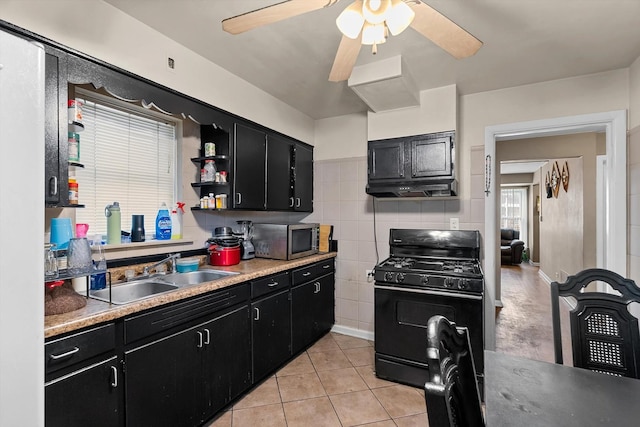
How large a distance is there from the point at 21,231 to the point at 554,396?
1.75 m

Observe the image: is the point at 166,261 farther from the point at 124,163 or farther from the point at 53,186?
the point at 53,186

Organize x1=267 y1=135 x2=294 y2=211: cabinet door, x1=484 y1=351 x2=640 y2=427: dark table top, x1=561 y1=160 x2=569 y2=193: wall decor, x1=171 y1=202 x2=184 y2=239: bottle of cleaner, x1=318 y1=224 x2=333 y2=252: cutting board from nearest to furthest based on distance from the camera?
x1=484 y1=351 x2=640 y2=427: dark table top, x1=171 y1=202 x2=184 y2=239: bottle of cleaner, x1=267 y1=135 x2=294 y2=211: cabinet door, x1=318 y1=224 x2=333 y2=252: cutting board, x1=561 y1=160 x2=569 y2=193: wall decor

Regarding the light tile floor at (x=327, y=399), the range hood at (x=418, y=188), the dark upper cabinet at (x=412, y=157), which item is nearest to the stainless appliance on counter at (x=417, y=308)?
the light tile floor at (x=327, y=399)

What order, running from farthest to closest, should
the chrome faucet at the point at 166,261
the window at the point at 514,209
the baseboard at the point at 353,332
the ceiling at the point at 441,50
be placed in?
the window at the point at 514,209 → the baseboard at the point at 353,332 → the chrome faucet at the point at 166,261 → the ceiling at the point at 441,50

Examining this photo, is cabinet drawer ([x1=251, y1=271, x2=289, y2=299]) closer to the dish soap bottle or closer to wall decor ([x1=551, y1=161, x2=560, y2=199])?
the dish soap bottle

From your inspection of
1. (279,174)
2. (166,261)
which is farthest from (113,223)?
(279,174)

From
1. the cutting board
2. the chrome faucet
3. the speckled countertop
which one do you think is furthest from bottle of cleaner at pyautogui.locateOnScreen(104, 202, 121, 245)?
the cutting board

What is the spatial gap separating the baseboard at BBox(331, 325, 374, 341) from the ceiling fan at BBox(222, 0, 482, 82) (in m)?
2.77

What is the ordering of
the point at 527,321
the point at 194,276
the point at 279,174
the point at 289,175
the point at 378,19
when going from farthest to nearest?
1. the point at 527,321
2. the point at 289,175
3. the point at 279,174
4. the point at 194,276
5. the point at 378,19

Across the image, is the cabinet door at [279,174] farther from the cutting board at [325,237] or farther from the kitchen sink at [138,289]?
the kitchen sink at [138,289]

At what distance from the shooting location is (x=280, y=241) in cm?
277

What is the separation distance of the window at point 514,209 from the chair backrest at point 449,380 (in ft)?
31.1

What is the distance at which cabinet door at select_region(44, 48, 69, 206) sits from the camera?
4.59 feet

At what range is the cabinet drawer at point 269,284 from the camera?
221 cm
